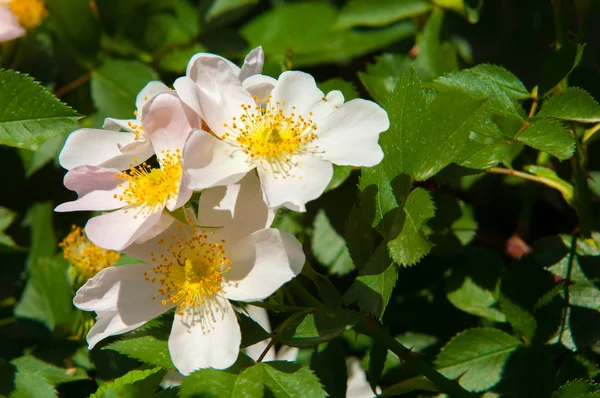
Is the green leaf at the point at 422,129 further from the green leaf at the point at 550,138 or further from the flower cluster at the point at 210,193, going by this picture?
the green leaf at the point at 550,138

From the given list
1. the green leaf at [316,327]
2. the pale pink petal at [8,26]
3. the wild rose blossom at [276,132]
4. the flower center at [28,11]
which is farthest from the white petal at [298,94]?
the flower center at [28,11]

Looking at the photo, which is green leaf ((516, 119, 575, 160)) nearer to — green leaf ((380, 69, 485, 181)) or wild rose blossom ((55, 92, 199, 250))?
green leaf ((380, 69, 485, 181))

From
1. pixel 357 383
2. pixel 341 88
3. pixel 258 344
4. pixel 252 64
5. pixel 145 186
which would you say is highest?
pixel 252 64

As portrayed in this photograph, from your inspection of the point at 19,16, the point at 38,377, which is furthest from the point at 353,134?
the point at 19,16

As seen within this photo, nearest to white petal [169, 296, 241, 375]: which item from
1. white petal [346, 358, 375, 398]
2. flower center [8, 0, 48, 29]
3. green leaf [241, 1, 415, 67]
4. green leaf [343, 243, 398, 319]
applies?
green leaf [343, 243, 398, 319]

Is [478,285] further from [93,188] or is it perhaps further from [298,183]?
[93,188]

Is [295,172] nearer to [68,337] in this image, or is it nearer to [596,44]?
[68,337]

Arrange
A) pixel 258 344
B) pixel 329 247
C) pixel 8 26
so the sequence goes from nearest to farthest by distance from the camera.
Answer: pixel 258 344
pixel 329 247
pixel 8 26

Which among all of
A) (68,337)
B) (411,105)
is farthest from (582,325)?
(68,337)
